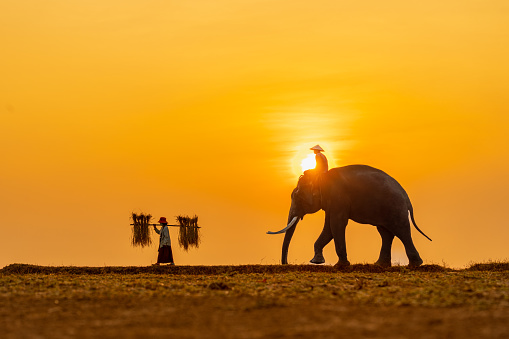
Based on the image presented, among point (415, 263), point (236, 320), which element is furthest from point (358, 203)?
point (236, 320)

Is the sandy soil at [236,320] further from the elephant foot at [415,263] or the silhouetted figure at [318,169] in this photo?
the elephant foot at [415,263]

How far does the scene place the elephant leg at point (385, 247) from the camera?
2505 centimetres

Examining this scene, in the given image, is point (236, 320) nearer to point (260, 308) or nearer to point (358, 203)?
point (260, 308)

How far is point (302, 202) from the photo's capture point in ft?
82.7

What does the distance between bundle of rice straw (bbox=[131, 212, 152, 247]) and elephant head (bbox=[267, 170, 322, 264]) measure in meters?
4.33

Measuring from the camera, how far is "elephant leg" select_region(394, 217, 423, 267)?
24500 millimetres

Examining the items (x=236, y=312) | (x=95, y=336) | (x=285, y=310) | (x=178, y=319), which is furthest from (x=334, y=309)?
(x=95, y=336)

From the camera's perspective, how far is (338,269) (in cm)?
2305

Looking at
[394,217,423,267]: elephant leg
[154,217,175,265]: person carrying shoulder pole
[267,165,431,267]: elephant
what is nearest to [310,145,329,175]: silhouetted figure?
[267,165,431,267]: elephant

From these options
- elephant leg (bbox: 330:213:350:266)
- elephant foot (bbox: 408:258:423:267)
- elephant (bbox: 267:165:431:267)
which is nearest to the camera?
elephant leg (bbox: 330:213:350:266)

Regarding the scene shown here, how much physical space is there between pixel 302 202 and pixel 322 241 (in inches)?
54.9

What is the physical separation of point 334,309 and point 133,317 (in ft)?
10.0

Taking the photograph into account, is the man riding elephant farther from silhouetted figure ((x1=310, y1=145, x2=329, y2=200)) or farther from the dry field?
the dry field

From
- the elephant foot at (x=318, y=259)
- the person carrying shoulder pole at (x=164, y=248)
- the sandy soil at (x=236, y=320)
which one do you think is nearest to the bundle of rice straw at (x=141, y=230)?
the person carrying shoulder pole at (x=164, y=248)
